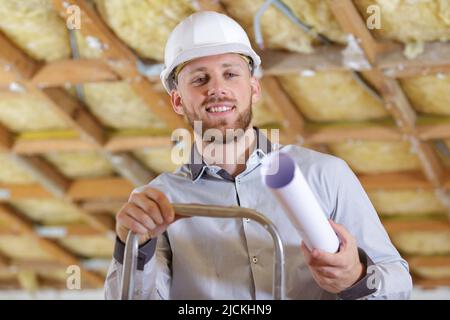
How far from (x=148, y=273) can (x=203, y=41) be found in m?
0.66

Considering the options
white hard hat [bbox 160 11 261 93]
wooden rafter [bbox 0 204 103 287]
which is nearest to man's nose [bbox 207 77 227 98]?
white hard hat [bbox 160 11 261 93]

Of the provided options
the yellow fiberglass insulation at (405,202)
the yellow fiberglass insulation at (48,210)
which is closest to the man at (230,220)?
the yellow fiberglass insulation at (405,202)

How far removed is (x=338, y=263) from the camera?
1.51m

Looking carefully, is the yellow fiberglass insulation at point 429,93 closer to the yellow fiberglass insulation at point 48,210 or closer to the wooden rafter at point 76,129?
the wooden rafter at point 76,129

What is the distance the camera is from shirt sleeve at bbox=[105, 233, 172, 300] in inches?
66.5

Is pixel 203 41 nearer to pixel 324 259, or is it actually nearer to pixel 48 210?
pixel 324 259

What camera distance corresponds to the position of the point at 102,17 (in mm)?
3945

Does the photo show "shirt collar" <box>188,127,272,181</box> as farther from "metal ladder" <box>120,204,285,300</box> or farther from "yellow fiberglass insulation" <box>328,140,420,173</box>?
"yellow fiberglass insulation" <box>328,140,420,173</box>

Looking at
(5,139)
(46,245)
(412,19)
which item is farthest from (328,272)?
(46,245)

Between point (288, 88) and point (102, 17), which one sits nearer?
point (102, 17)

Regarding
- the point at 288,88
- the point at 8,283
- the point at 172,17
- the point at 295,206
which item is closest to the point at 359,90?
the point at 288,88

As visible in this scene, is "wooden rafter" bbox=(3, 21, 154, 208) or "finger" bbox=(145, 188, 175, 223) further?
"wooden rafter" bbox=(3, 21, 154, 208)
